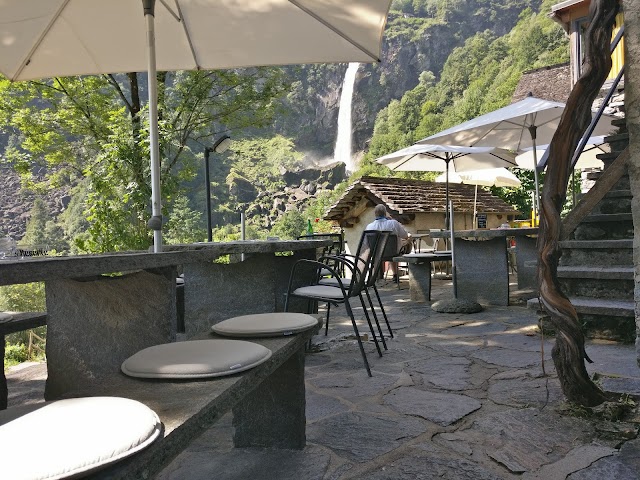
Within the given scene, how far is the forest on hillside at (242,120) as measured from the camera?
878cm

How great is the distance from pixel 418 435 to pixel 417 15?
86.3m

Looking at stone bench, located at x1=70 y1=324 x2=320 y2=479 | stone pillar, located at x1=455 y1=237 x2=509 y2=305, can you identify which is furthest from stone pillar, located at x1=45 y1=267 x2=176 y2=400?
stone pillar, located at x1=455 y1=237 x2=509 y2=305

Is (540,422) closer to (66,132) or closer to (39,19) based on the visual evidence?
(39,19)

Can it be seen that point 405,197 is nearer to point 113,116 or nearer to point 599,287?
point 113,116

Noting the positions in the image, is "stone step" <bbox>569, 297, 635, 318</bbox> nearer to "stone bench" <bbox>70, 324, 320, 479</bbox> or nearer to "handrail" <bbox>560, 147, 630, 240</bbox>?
"handrail" <bbox>560, 147, 630, 240</bbox>

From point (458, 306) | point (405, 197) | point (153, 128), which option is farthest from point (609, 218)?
point (405, 197)

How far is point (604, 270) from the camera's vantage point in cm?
384

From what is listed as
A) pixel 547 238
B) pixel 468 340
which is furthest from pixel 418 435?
pixel 468 340

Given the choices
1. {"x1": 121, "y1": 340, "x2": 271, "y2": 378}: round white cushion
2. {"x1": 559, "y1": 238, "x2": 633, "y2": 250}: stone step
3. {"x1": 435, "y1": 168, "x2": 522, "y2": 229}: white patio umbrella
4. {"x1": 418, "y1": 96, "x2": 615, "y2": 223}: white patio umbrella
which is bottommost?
{"x1": 121, "y1": 340, "x2": 271, "y2": 378}: round white cushion

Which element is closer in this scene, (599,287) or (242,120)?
(599,287)

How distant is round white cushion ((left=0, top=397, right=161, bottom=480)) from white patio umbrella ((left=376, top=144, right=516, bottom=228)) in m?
7.88

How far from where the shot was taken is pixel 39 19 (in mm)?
3160

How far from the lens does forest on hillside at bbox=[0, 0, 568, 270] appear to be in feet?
28.8

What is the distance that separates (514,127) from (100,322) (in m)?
6.73
